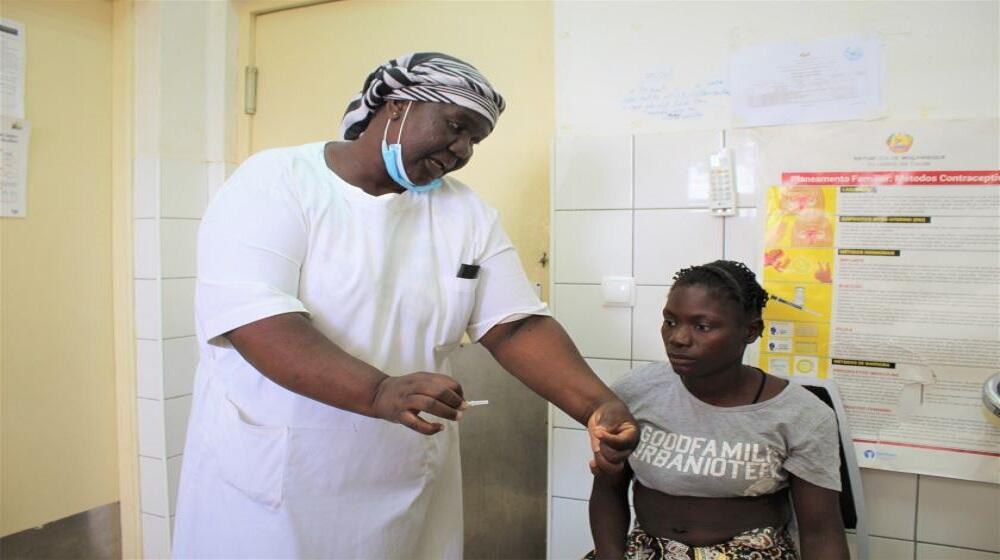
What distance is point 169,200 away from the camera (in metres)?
2.17

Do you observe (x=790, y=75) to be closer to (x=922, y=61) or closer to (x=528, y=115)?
(x=922, y=61)

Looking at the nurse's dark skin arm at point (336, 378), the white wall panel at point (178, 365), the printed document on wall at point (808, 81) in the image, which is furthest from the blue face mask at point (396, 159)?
the white wall panel at point (178, 365)

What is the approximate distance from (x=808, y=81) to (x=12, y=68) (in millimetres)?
2211

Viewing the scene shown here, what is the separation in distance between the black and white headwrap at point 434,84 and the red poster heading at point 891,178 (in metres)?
0.86

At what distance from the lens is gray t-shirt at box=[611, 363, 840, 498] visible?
1.25 m

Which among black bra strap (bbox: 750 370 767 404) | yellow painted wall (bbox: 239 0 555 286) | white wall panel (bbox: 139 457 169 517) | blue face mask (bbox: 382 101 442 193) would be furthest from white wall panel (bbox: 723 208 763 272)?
white wall panel (bbox: 139 457 169 517)

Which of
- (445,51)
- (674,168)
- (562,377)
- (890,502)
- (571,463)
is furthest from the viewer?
(445,51)

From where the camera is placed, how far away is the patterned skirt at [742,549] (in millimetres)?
1225

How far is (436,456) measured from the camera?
1254 mm

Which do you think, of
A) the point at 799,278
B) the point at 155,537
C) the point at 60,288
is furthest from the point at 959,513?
the point at 60,288

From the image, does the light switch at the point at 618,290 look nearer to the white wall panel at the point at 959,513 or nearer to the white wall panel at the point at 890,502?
the white wall panel at the point at 890,502

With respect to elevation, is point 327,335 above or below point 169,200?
below

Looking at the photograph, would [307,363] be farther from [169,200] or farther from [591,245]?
[169,200]

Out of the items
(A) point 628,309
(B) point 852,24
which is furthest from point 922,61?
(A) point 628,309
